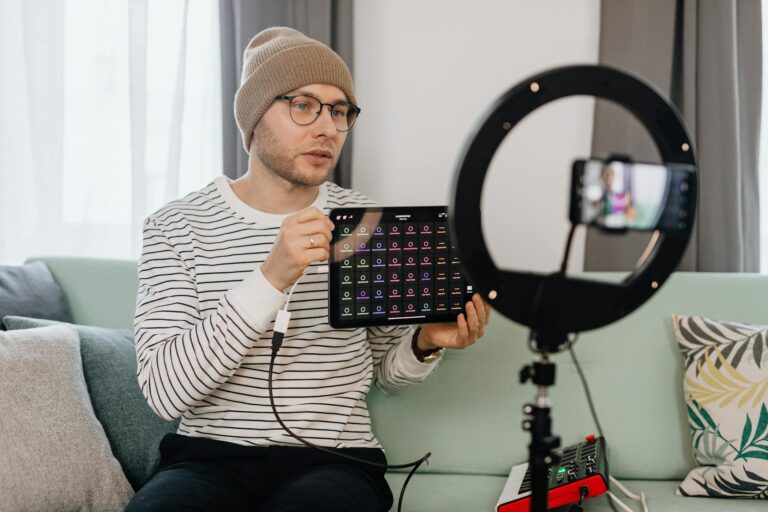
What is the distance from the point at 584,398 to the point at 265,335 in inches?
27.6

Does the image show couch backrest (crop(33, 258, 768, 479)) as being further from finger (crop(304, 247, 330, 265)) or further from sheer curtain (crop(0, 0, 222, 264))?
sheer curtain (crop(0, 0, 222, 264))

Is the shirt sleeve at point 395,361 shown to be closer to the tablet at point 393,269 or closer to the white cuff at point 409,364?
the white cuff at point 409,364

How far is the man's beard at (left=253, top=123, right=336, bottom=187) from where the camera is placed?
1408mm

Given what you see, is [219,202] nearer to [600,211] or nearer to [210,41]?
[210,41]

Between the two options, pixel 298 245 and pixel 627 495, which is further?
pixel 627 495

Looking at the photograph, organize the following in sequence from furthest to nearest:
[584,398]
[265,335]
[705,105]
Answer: [705,105], [584,398], [265,335]

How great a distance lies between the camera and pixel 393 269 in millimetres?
1296

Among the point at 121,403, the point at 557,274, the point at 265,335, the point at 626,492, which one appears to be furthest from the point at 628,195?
the point at 121,403

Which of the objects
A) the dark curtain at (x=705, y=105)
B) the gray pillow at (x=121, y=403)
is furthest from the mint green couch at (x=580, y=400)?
the gray pillow at (x=121, y=403)

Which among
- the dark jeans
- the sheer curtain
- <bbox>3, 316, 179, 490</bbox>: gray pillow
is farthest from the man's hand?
the sheer curtain

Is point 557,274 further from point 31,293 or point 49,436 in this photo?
point 31,293

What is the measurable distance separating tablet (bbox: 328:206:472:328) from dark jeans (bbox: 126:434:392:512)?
9.5 inches

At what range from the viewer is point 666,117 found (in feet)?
2.34

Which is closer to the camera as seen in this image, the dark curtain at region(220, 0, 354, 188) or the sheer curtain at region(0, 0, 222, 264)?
the dark curtain at region(220, 0, 354, 188)
